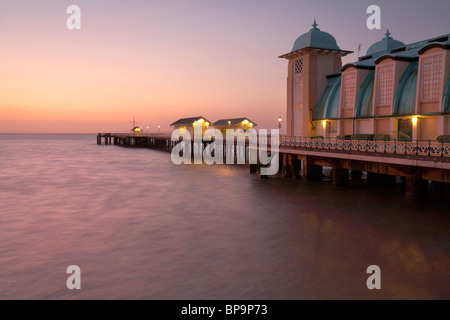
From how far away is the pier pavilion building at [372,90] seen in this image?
26150 millimetres

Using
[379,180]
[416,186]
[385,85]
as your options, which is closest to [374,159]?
[416,186]

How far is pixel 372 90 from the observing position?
32.6 metres

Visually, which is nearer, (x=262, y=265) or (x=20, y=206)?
(x=262, y=265)

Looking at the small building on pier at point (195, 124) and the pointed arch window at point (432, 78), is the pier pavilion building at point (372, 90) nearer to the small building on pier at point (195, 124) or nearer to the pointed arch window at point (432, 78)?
the pointed arch window at point (432, 78)

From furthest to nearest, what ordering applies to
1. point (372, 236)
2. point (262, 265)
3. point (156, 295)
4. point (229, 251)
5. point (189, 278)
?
point (372, 236) < point (229, 251) < point (262, 265) < point (189, 278) < point (156, 295)

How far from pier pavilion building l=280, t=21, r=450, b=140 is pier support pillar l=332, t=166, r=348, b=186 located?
3667 mm

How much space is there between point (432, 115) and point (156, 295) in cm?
2356

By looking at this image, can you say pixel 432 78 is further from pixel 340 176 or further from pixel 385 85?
pixel 340 176

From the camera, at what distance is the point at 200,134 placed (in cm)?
7750

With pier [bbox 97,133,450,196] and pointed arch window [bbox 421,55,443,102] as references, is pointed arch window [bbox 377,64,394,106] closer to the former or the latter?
pointed arch window [bbox 421,55,443,102]

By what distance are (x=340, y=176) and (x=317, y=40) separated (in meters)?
16.9

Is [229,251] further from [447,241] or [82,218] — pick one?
[82,218]
